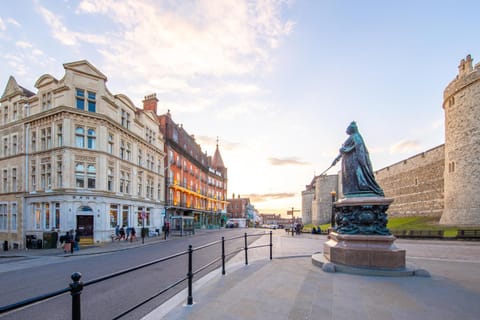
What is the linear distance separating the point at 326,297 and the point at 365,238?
298cm

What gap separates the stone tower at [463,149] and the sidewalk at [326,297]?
24.8 metres

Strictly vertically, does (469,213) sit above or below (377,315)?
below

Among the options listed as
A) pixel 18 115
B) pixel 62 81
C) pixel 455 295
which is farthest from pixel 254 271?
pixel 18 115

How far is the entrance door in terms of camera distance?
2309cm

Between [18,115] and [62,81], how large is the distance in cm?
752

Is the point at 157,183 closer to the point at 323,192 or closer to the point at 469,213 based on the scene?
the point at 469,213

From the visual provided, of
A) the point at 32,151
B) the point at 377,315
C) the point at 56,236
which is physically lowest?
the point at 56,236

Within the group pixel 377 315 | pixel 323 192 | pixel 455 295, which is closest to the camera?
pixel 377 315

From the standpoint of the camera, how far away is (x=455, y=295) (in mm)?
5629

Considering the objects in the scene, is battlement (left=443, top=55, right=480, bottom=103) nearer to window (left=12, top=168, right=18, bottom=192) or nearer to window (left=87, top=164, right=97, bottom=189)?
window (left=87, top=164, right=97, bottom=189)

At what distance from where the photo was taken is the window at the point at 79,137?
2388cm

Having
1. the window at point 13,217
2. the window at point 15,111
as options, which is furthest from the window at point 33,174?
the window at point 15,111

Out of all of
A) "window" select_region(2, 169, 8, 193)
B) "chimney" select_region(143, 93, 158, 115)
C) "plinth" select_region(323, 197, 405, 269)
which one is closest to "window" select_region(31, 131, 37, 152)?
"window" select_region(2, 169, 8, 193)

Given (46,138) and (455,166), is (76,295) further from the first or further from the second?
(455,166)
